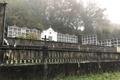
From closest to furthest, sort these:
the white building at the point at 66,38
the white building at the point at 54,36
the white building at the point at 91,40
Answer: the white building at the point at 54,36 < the white building at the point at 66,38 < the white building at the point at 91,40

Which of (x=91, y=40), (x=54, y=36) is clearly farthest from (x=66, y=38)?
(x=91, y=40)

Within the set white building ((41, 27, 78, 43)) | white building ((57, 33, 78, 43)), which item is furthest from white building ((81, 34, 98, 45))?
white building ((41, 27, 78, 43))

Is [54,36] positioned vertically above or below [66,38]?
above

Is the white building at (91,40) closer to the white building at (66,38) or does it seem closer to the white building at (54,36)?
the white building at (66,38)

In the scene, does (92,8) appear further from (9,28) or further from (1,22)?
(1,22)

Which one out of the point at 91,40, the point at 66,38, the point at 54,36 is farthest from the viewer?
the point at 91,40

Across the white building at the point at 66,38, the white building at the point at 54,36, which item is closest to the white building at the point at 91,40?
the white building at the point at 66,38

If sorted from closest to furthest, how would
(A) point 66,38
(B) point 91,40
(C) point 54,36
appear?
1. (C) point 54,36
2. (A) point 66,38
3. (B) point 91,40

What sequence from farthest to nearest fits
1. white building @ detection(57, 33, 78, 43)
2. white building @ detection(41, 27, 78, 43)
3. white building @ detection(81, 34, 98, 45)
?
white building @ detection(81, 34, 98, 45)
white building @ detection(57, 33, 78, 43)
white building @ detection(41, 27, 78, 43)

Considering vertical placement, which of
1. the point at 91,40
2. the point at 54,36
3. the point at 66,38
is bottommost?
the point at 91,40

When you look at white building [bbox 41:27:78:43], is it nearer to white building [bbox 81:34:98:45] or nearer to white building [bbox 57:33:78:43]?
white building [bbox 57:33:78:43]

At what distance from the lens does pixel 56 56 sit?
12.1 metres

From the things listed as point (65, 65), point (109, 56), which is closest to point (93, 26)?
point (109, 56)

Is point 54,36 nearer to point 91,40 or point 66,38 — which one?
point 66,38
